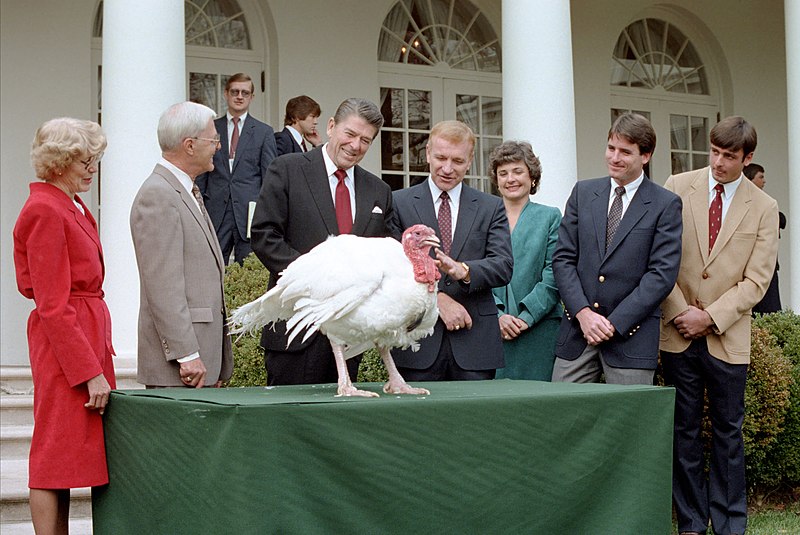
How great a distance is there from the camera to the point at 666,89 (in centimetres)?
1344

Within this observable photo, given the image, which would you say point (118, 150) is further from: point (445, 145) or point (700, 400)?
point (700, 400)

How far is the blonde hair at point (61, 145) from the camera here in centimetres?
386

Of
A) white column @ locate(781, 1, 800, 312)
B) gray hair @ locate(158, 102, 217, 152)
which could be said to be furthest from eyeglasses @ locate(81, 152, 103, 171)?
white column @ locate(781, 1, 800, 312)

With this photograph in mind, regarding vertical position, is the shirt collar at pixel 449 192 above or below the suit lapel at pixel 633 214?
above

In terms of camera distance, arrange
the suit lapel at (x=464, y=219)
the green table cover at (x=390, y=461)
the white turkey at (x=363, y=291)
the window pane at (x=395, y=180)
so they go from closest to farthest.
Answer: the green table cover at (x=390, y=461)
the white turkey at (x=363, y=291)
the suit lapel at (x=464, y=219)
the window pane at (x=395, y=180)

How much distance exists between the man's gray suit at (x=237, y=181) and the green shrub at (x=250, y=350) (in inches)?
63.3

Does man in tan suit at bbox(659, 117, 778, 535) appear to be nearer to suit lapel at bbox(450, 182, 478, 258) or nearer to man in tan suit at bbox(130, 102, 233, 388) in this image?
suit lapel at bbox(450, 182, 478, 258)

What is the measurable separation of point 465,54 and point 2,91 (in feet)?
16.9

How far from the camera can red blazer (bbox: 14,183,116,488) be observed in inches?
148

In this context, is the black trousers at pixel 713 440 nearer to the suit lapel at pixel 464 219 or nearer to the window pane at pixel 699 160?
the suit lapel at pixel 464 219

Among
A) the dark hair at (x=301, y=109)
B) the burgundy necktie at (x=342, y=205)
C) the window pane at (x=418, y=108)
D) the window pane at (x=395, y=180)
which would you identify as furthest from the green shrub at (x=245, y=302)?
the window pane at (x=418, y=108)

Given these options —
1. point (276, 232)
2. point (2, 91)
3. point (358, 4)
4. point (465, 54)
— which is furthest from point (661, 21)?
point (276, 232)

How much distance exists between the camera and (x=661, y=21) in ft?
44.0

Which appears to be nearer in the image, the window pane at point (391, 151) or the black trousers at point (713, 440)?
the black trousers at point (713, 440)
